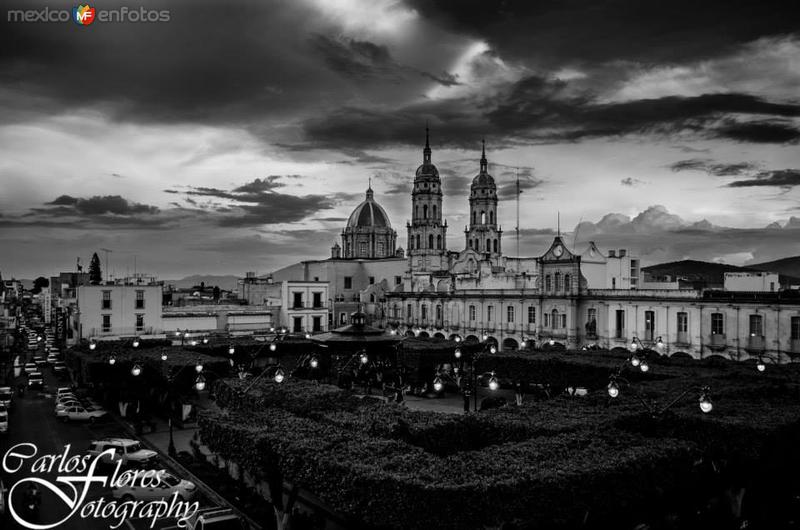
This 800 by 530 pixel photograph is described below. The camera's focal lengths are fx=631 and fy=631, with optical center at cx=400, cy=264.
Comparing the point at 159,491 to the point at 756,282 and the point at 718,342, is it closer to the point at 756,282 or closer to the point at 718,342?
the point at 718,342

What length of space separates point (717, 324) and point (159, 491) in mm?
42060

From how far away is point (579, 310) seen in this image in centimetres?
5972

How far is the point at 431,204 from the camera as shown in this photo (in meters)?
108

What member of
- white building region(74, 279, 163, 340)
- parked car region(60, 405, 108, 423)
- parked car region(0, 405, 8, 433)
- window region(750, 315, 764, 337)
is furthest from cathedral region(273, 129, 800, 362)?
parked car region(0, 405, 8, 433)

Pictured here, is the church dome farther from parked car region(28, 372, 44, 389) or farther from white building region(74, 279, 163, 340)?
parked car region(28, 372, 44, 389)

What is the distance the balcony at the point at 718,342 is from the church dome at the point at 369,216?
76578 millimetres

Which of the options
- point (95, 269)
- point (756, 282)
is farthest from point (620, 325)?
point (95, 269)

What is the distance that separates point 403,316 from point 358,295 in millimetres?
17895

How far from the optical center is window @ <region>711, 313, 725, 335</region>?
47.9m

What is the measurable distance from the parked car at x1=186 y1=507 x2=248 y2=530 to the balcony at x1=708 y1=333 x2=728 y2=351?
134ft

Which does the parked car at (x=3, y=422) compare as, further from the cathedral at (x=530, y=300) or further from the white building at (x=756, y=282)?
the white building at (x=756, y=282)

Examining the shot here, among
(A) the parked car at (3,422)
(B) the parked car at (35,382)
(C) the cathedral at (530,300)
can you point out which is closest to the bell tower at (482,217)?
(C) the cathedral at (530,300)

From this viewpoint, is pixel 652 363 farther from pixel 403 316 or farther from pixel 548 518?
pixel 403 316

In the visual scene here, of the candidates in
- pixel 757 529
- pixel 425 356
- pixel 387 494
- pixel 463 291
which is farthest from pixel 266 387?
pixel 463 291
